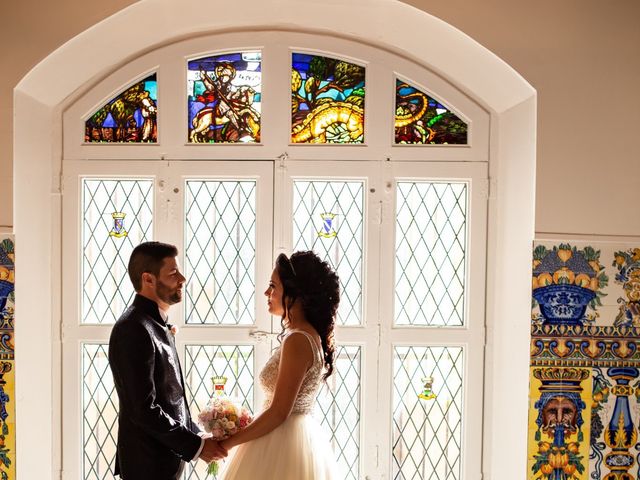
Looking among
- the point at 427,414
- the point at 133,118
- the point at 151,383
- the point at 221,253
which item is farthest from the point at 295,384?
the point at 133,118

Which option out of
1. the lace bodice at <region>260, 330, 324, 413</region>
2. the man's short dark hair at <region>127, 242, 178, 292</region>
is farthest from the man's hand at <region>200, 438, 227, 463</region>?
the man's short dark hair at <region>127, 242, 178, 292</region>

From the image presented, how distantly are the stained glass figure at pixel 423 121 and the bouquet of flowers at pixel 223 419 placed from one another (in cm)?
158

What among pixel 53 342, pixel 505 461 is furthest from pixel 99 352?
pixel 505 461

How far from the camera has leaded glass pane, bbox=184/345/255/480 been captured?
363 centimetres

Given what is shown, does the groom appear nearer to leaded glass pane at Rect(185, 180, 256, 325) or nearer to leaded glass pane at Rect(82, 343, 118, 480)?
leaded glass pane at Rect(185, 180, 256, 325)

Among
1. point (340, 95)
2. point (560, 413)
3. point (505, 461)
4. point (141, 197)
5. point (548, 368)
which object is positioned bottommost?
point (505, 461)

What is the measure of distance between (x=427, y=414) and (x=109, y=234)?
6.27 feet

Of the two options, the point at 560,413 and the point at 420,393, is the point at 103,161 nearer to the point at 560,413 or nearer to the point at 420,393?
the point at 420,393

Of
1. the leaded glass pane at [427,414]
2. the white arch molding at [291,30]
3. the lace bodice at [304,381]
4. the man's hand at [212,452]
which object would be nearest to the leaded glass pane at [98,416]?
the white arch molding at [291,30]

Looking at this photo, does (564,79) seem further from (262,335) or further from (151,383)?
(151,383)

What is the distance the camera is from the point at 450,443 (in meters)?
3.71

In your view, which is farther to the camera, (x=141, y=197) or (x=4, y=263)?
(x=141, y=197)

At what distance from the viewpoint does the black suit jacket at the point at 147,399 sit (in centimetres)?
271

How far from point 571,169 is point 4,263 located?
107 inches
